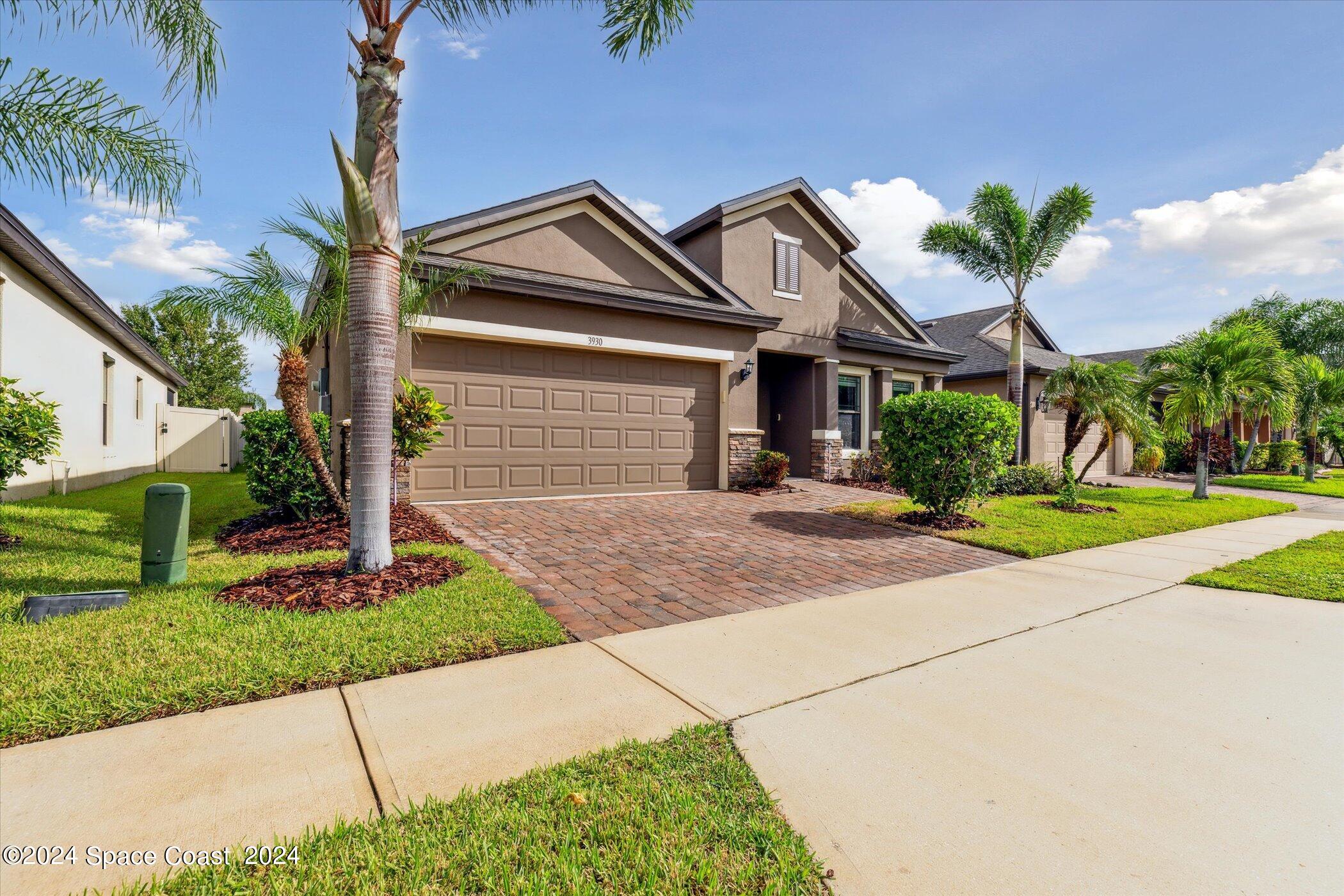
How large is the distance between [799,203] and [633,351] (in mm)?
6937

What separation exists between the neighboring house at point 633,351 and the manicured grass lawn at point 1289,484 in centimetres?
1200

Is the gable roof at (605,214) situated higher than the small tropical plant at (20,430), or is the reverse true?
the gable roof at (605,214)

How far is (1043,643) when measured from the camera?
13.8ft

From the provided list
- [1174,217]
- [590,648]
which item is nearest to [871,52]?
[590,648]

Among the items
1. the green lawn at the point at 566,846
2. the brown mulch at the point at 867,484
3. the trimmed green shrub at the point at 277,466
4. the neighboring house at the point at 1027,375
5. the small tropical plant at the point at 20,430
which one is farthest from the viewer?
the neighboring house at the point at 1027,375

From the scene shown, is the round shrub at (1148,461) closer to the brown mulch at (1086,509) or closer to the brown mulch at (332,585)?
the brown mulch at (1086,509)

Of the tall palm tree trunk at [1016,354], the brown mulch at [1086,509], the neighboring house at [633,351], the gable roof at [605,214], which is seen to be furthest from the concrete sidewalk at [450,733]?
the tall palm tree trunk at [1016,354]

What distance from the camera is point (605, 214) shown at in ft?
37.6

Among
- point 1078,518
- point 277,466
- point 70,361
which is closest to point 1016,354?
point 1078,518

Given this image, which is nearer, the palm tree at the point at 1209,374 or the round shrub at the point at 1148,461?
the palm tree at the point at 1209,374

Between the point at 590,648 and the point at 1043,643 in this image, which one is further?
the point at 1043,643

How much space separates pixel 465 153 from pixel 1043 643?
8646 mm

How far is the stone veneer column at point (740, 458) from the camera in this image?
1218cm

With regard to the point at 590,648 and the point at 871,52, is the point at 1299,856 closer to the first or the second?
the point at 590,648
